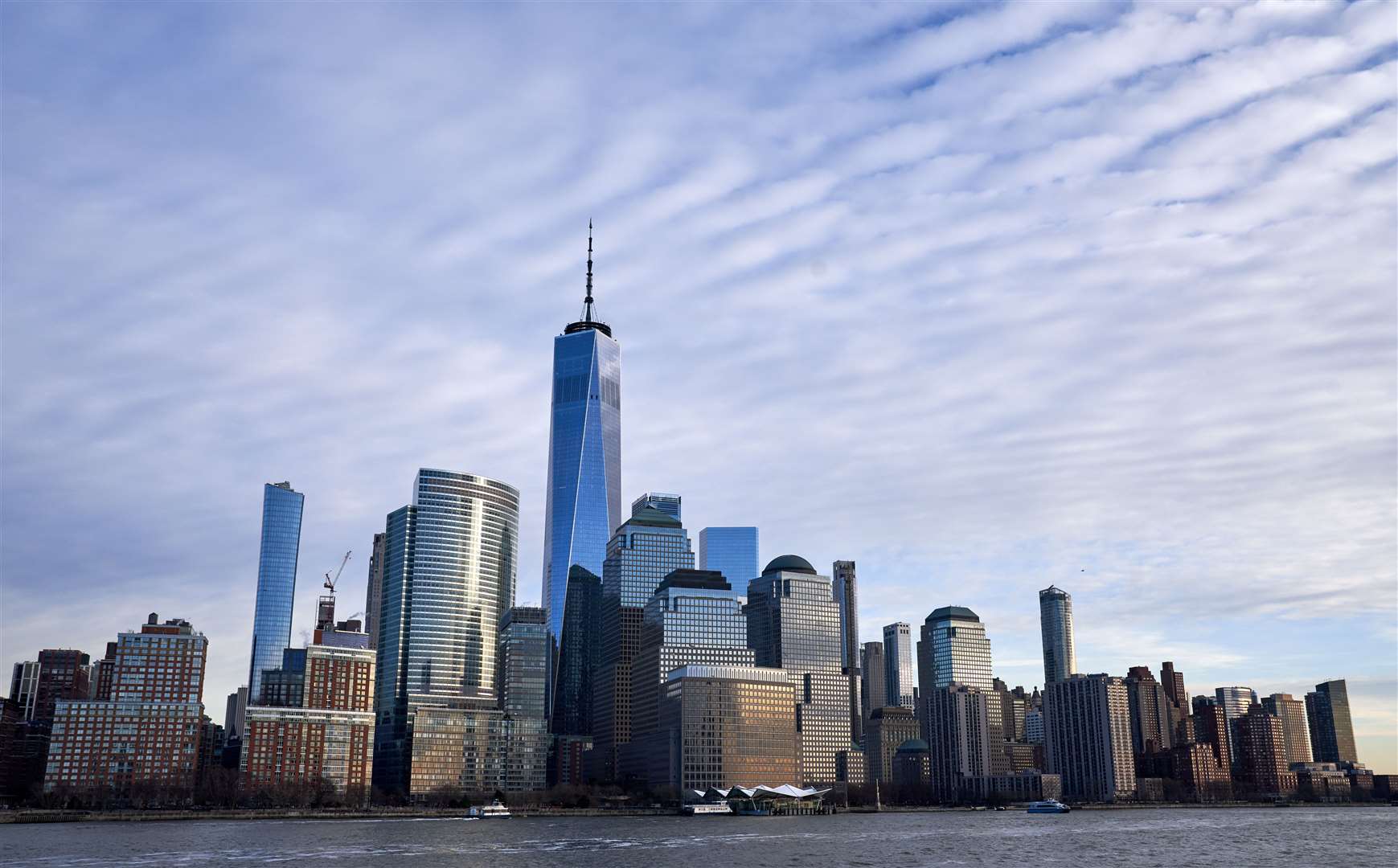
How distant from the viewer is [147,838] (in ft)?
568

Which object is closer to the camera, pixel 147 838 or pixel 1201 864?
pixel 1201 864

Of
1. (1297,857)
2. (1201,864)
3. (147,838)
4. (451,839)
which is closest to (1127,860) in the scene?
(1201,864)

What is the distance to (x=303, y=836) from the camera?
179m

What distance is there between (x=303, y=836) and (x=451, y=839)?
23.5 metres

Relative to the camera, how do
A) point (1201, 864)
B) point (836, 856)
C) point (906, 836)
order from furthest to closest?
point (906, 836) < point (836, 856) < point (1201, 864)

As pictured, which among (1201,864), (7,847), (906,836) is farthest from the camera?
(906,836)

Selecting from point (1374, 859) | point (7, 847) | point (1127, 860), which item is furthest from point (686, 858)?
point (7, 847)

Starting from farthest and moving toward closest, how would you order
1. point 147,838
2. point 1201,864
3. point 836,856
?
point 147,838, point 836,856, point 1201,864

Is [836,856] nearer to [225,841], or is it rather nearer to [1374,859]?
[1374,859]

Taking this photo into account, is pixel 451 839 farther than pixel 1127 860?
Yes

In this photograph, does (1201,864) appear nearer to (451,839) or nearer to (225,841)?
(451,839)

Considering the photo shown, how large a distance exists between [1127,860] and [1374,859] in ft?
94.1

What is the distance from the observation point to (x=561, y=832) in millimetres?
197750

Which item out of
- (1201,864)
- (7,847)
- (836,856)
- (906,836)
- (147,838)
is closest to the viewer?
(1201,864)
